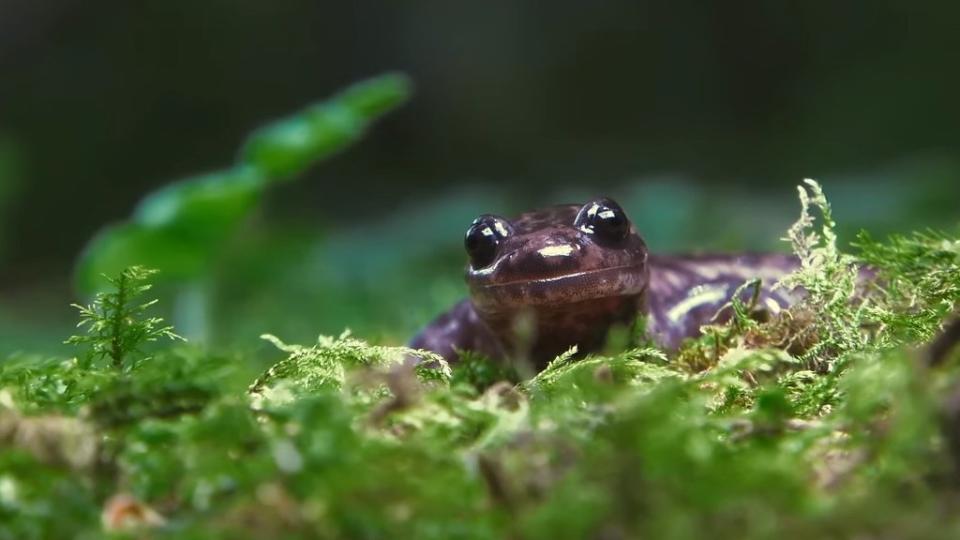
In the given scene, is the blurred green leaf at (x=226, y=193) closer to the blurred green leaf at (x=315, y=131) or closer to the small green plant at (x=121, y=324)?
the blurred green leaf at (x=315, y=131)

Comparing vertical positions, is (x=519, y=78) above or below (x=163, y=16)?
below

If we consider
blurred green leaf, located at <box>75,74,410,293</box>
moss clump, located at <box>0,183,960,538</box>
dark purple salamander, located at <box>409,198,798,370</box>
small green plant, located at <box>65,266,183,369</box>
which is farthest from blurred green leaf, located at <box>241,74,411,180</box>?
moss clump, located at <box>0,183,960,538</box>

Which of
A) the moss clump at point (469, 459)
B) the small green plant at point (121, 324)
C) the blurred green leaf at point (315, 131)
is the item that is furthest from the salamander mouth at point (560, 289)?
the blurred green leaf at point (315, 131)

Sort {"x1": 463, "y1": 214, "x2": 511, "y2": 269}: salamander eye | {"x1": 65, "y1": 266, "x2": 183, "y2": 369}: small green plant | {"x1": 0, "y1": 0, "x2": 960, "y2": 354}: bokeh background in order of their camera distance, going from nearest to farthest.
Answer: {"x1": 65, "y1": 266, "x2": 183, "y2": 369}: small green plant
{"x1": 463, "y1": 214, "x2": 511, "y2": 269}: salamander eye
{"x1": 0, "y1": 0, "x2": 960, "y2": 354}: bokeh background

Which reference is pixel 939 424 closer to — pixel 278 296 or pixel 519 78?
pixel 278 296

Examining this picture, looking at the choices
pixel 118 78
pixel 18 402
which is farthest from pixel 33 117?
pixel 18 402

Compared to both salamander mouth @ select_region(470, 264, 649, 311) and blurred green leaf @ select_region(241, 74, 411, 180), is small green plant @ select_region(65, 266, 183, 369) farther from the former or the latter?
blurred green leaf @ select_region(241, 74, 411, 180)
